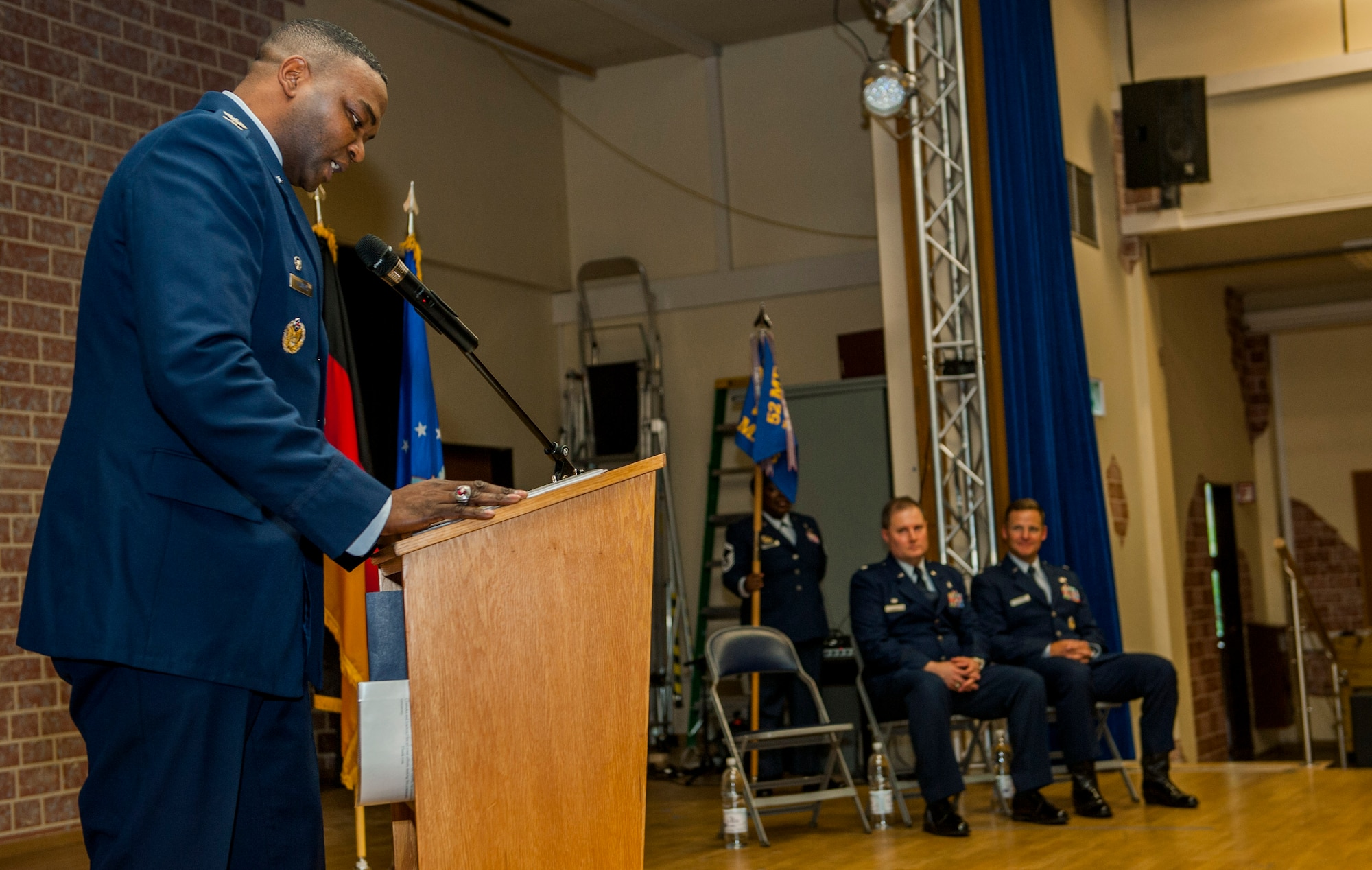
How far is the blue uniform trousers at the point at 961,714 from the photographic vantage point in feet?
16.7

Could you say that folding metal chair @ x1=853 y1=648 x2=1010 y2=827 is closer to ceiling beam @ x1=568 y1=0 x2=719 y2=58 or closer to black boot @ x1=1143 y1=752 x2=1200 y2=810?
black boot @ x1=1143 y1=752 x2=1200 y2=810

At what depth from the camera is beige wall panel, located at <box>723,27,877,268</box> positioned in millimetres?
9289

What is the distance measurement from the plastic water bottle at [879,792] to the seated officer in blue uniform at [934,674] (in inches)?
6.2

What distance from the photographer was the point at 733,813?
5.04 metres

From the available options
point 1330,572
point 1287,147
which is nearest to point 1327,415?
point 1330,572

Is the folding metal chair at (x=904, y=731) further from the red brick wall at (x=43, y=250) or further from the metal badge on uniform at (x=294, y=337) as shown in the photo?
the metal badge on uniform at (x=294, y=337)

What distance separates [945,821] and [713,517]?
4079 millimetres

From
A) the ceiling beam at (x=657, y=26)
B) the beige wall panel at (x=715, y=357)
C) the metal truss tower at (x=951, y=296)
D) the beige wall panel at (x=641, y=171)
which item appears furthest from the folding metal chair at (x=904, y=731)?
the ceiling beam at (x=657, y=26)

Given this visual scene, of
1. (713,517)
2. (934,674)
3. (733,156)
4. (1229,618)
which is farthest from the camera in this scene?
(1229,618)

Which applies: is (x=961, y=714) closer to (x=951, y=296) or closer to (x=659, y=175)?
(x=951, y=296)

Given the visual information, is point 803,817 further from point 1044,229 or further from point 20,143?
point 20,143

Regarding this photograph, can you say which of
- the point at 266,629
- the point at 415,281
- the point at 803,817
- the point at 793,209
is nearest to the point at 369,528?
the point at 266,629

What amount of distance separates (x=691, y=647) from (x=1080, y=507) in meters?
2.96

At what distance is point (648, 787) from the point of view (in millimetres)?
7258
